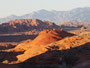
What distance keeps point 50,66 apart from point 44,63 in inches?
22.7

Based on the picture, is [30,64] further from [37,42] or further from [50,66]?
[37,42]

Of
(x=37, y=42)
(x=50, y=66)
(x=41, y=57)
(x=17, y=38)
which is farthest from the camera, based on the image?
(x=17, y=38)

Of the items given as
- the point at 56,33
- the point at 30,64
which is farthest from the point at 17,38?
the point at 30,64

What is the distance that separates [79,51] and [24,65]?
4.41 meters

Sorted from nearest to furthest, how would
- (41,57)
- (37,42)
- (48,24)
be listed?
(41,57) < (37,42) < (48,24)

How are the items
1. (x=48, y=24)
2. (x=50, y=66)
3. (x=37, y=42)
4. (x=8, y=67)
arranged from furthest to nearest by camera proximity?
(x=48, y=24) < (x=37, y=42) < (x=50, y=66) < (x=8, y=67)

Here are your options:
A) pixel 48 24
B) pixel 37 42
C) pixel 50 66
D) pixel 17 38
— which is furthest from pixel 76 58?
pixel 48 24

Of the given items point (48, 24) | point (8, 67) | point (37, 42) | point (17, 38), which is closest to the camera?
point (8, 67)

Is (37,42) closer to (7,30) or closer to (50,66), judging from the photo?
(50,66)

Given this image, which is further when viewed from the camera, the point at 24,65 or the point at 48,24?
the point at 48,24

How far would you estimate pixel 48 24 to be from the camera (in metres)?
85.5

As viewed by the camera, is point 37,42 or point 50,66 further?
point 37,42

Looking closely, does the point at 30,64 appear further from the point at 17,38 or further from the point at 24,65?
the point at 17,38

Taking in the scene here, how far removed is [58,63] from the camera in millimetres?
8805
